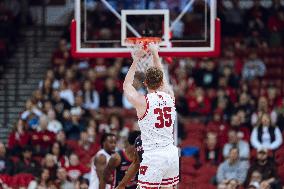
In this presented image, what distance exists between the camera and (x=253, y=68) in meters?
20.7

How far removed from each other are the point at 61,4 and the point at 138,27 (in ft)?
30.8

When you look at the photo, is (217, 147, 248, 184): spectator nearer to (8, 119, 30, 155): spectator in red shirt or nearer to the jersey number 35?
(8, 119, 30, 155): spectator in red shirt

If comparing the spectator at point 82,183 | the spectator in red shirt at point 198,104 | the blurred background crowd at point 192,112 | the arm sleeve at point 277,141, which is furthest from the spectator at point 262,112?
the spectator at point 82,183

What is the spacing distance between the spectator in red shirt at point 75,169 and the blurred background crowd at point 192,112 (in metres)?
0.02

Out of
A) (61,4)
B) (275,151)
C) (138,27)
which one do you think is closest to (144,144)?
(138,27)

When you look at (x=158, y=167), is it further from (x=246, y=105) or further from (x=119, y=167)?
(x=246, y=105)

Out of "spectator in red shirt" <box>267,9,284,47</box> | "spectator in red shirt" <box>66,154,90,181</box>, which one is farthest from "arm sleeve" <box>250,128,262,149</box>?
"spectator in red shirt" <box>267,9,284,47</box>

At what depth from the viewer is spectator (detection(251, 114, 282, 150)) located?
55.3ft

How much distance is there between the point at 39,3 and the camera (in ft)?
76.6

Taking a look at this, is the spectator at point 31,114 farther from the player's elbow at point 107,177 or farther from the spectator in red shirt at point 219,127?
the player's elbow at point 107,177

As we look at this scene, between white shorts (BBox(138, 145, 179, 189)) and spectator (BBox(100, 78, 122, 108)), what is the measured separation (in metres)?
9.53

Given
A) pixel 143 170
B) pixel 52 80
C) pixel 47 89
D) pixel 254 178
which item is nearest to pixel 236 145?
pixel 254 178

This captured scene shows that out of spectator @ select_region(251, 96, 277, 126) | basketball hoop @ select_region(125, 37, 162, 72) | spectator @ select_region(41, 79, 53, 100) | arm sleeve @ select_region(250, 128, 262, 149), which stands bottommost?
arm sleeve @ select_region(250, 128, 262, 149)

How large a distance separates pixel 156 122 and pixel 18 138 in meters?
8.67
